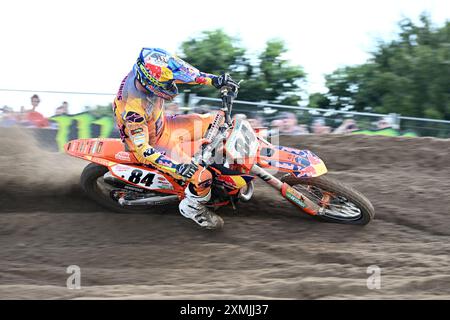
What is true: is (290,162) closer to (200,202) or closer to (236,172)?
(236,172)

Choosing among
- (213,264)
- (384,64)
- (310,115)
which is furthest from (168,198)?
(384,64)

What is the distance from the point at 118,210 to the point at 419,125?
6.22 meters

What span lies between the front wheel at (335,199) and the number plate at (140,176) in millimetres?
1318

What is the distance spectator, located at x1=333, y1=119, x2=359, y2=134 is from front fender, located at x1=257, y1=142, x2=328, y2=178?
14.7ft

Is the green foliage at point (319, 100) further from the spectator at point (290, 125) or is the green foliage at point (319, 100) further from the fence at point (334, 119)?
the spectator at point (290, 125)

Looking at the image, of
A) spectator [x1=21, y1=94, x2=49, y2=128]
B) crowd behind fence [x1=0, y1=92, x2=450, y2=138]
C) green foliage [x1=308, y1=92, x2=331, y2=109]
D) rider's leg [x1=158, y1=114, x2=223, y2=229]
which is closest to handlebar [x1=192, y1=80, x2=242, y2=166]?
rider's leg [x1=158, y1=114, x2=223, y2=229]

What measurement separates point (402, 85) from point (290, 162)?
11.7 metres

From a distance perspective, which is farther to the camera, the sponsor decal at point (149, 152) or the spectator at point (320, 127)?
the spectator at point (320, 127)

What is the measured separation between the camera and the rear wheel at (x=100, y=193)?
6.74 metres

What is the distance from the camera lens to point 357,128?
1045cm

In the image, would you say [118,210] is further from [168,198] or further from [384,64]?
[384,64]

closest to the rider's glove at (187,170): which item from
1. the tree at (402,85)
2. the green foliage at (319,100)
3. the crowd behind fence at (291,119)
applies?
the crowd behind fence at (291,119)

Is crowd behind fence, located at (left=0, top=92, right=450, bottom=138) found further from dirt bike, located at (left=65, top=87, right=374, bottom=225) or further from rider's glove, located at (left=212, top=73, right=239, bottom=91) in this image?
rider's glove, located at (left=212, top=73, right=239, bottom=91)

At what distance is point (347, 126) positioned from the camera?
1038 cm
